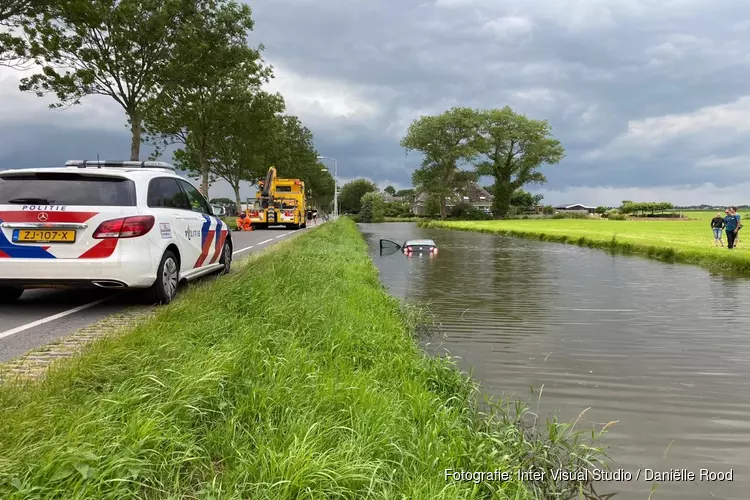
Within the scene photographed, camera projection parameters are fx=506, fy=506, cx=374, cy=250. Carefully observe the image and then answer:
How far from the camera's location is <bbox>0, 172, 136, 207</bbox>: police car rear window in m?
5.97

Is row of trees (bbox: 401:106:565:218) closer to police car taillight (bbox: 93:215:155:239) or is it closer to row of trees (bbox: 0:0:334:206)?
row of trees (bbox: 0:0:334:206)

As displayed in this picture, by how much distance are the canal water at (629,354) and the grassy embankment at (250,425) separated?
30.3 inches

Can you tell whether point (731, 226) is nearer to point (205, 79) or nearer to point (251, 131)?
point (205, 79)

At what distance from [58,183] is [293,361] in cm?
397

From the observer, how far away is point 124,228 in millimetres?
6152

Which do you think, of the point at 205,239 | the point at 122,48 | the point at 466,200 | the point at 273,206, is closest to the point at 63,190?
the point at 205,239

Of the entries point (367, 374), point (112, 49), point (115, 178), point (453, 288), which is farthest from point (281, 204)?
point (367, 374)

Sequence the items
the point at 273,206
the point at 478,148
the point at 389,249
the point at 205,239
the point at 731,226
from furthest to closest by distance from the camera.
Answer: the point at 478,148 < the point at 273,206 < the point at 389,249 < the point at 731,226 < the point at 205,239

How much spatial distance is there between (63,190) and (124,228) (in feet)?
2.74

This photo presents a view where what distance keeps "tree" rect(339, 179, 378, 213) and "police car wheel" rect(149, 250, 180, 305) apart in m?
148

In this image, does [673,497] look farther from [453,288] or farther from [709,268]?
[709,268]

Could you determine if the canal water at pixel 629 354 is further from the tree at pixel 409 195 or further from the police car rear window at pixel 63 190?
the tree at pixel 409 195

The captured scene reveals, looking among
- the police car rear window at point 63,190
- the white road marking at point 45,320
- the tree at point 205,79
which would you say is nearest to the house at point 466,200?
the tree at point 205,79

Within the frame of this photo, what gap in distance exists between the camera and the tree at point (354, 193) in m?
157
